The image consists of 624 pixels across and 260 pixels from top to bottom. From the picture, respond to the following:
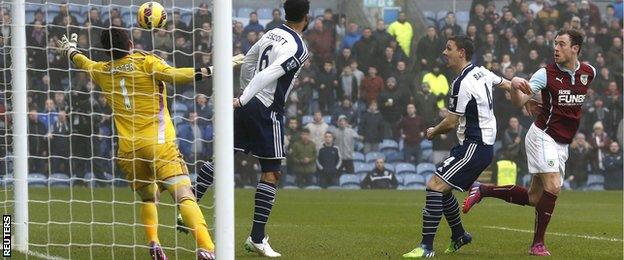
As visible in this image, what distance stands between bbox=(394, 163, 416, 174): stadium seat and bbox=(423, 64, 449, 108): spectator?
1534 mm

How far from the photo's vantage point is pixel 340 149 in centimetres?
2653

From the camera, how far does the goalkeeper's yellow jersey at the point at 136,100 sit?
9.84m

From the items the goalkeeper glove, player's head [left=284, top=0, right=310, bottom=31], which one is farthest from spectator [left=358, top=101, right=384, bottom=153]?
the goalkeeper glove

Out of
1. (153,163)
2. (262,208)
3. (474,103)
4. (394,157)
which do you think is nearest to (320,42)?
(394,157)

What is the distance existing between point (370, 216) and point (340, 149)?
9551mm

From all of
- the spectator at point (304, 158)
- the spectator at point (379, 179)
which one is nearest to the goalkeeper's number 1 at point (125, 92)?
the spectator at point (304, 158)

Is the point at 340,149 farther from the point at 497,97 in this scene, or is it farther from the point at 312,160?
the point at 497,97

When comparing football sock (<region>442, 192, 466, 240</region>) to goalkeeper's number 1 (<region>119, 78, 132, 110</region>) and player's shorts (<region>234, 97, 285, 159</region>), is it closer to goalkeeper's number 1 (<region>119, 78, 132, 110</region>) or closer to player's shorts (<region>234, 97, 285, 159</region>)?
player's shorts (<region>234, 97, 285, 159</region>)

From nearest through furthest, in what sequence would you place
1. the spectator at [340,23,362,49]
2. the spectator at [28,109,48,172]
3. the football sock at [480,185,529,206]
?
the football sock at [480,185,529,206] < the spectator at [28,109,48,172] < the spectator at [340,23,362,49]

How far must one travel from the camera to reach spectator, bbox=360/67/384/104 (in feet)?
88.3

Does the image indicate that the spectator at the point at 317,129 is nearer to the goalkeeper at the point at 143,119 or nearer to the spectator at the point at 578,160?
the spectator at the point at 578,160

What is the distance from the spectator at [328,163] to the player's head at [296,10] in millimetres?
15432

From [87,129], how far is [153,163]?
8174mm

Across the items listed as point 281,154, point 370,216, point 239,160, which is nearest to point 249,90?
point 281,154
